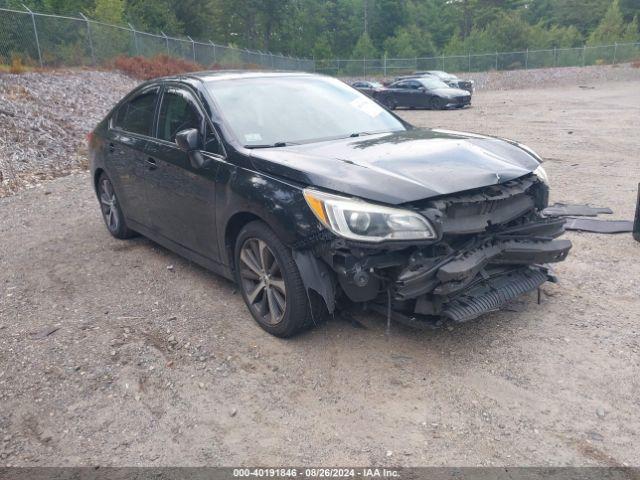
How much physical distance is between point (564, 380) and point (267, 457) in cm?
177

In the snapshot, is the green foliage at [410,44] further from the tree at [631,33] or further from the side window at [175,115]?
the side window at [175,115]

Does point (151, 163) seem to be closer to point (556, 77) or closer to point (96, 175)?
point (96, 175)

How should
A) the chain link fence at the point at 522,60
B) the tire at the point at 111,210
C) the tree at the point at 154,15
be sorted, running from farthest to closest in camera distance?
1. the tree at the point at 154,15
2. the chain link fence at the point at 522,60
3. the tire at the point at 111,210

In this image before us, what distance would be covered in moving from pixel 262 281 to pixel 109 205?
Answer: 320cm

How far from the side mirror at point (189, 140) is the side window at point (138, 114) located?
1.03m

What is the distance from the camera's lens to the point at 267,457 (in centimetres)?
283

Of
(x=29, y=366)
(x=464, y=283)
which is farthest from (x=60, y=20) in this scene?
(x=464, y=283)

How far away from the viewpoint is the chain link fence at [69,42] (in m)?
17.7

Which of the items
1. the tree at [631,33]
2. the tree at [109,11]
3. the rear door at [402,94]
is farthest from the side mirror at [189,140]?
the tree at [631,33]

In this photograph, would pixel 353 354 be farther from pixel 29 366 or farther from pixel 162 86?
pixel 162 86

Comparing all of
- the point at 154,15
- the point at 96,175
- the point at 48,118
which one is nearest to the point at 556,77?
the point at 154,15

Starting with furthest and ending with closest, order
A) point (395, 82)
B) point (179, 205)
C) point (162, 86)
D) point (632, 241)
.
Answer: point (395, 82), point (632, 241), point (162, 86), point (179, 205)

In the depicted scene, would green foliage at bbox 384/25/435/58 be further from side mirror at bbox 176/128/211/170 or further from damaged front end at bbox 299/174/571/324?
damaged front end at bbox 299/174/571/324

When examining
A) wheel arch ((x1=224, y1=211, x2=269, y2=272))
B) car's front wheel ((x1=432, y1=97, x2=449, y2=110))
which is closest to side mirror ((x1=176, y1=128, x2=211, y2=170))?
wheel arch ((x1=224, y1=211, x2=269, y2=272))
